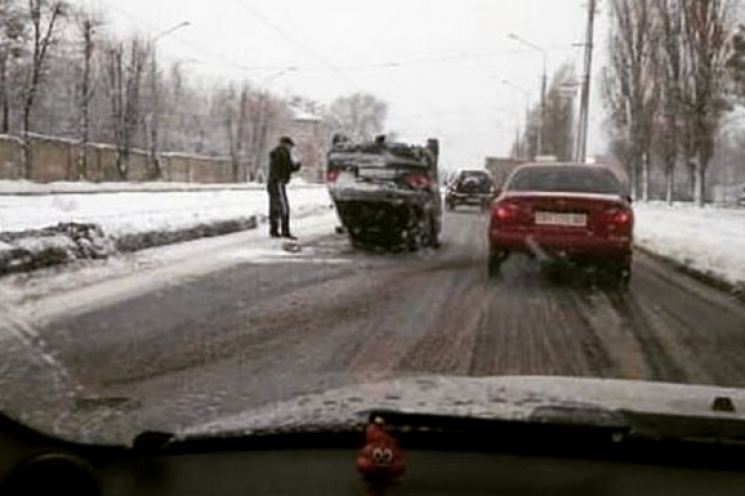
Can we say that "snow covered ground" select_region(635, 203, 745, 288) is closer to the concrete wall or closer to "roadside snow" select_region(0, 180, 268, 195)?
the concrete wall

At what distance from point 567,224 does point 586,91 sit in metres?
31.7

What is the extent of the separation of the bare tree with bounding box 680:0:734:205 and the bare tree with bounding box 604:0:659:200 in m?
3.38

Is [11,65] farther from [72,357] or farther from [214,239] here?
[72,357]

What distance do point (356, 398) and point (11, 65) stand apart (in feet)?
122

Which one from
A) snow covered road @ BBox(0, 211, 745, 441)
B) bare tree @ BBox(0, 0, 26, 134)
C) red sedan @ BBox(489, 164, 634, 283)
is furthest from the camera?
bare tree @ BBox(0, 0, 26, 134)

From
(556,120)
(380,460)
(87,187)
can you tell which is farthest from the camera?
(556,120)

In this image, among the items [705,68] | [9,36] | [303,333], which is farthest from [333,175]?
[705,68]

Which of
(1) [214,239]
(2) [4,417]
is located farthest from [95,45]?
(2) [4,417]

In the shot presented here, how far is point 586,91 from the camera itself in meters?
44.7

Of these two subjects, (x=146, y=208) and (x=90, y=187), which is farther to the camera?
(x=90, y=187)

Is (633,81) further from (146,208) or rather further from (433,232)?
(433,232)

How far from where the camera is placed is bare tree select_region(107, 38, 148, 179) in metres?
22.1

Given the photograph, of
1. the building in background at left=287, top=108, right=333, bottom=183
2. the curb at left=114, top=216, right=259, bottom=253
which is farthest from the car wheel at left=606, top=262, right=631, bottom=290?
the curb at left=114, top=216, right=259, bottom=253

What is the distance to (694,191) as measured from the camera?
55.1 m
